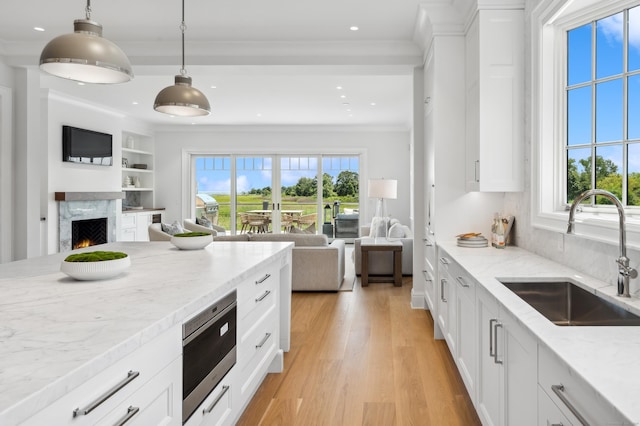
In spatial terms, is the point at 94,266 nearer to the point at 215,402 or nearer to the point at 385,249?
the point at 215,402

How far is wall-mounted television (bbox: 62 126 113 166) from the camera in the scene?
23.5ft

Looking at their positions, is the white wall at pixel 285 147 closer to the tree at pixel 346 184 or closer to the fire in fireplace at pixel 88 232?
the tree at pixel 346 184

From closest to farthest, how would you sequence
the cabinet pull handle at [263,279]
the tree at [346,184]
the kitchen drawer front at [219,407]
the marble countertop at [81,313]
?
1. the marble countertop at [81,313]
2. the kitchen drawer front at [219,407]
3. the cabinet pull handle at [263,279]
4. the tree at [346,184]

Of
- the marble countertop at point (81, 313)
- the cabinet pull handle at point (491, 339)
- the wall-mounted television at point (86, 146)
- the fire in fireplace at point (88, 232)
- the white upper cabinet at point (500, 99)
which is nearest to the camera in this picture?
the marble countertop at point (81, 313)

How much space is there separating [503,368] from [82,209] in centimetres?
751

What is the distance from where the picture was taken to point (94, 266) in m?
1.81

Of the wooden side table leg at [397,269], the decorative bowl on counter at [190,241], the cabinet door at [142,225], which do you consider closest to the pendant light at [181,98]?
the decorative bowl on counter at [190,241]

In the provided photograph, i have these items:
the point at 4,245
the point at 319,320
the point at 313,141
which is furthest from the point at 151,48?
the point at 313,141

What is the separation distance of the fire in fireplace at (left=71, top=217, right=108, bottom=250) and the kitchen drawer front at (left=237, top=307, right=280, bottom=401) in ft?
19.4

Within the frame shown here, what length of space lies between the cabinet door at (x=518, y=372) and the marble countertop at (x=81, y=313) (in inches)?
44.0

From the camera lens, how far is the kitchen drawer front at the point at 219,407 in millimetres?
1694

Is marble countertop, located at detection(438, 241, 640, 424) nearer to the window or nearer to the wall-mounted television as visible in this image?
the window

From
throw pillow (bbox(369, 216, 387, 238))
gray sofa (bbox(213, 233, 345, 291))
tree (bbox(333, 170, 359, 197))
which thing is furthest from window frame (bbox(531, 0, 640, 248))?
tree (bbox(333, 170, 359, 197))

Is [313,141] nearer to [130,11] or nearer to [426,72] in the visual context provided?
[426,72]
